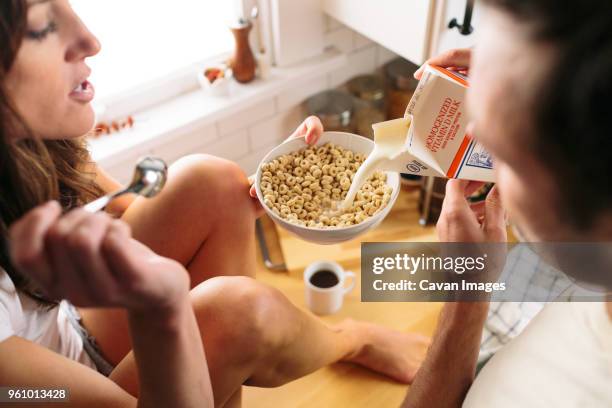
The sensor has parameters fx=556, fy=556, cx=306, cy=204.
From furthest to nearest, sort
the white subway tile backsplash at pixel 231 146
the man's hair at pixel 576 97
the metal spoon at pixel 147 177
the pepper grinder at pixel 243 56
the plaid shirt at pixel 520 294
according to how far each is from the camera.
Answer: the white subway tile backsplash at pixel 231 146
the pepper grinder at pixel 243 56
the plaid shirt at pixel 520 294
the metal spoon at pixel 147 177
the man's hair at pixel 576 97

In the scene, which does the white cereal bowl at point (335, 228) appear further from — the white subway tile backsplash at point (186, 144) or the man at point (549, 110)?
the white subway tile backsplash at point (186, 144)

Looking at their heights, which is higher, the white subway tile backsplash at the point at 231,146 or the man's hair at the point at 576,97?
the man's hair at the point at 576,97

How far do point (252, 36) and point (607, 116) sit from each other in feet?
4.02

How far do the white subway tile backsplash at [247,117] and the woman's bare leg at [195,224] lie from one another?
19.1 inches

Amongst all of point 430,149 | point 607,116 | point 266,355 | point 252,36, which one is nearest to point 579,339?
point 430,149

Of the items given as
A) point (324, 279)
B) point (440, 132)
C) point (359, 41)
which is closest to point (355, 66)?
point (359, 41)

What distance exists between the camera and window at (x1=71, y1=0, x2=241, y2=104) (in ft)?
4.20

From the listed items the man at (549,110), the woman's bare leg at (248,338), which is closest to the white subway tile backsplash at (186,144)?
the woman's bare leg at (248,338)

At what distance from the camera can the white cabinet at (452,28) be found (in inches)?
42.6

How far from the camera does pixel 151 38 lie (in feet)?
4.45

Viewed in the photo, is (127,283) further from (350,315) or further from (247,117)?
(247,117)

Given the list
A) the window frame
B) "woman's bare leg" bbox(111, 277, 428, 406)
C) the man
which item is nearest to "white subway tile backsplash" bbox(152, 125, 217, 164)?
the window frame

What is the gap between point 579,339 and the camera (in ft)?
2.72

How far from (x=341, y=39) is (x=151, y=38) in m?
0.51
